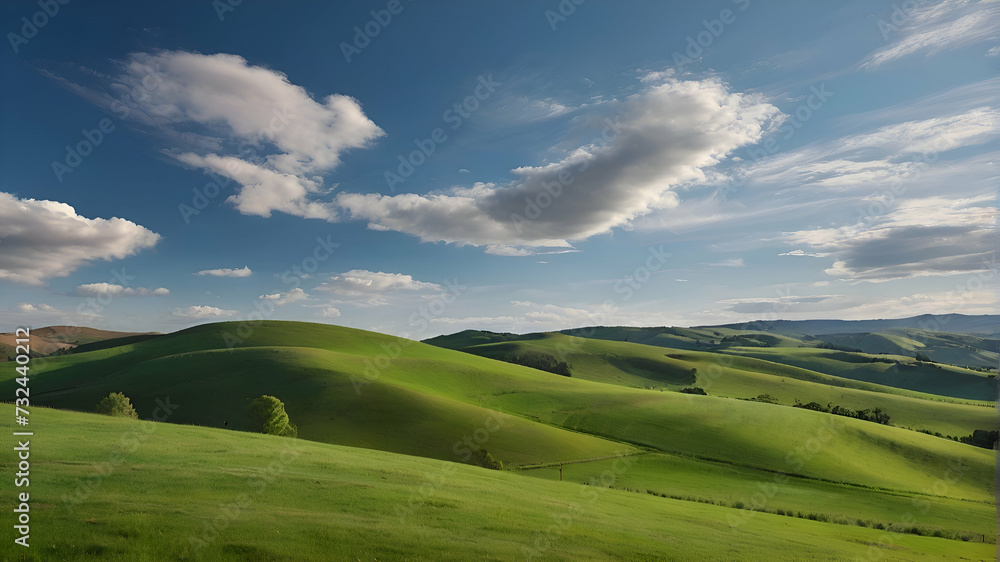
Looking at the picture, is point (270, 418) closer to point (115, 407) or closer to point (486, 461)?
point (115, 407)

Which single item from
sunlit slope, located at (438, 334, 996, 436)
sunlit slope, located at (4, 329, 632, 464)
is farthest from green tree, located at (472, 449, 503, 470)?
sunlit slope, located at (438, 334, 996, 436)

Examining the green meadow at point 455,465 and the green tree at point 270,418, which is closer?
the green meadow at point 455,465

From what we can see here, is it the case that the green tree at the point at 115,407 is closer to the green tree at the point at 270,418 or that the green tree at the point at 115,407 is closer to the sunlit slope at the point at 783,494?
the green tree at the point at 270,418

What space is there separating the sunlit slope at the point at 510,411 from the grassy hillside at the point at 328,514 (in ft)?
102

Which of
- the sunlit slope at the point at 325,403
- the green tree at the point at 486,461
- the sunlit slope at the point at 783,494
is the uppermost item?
the sunlit slope at the point at 325,403

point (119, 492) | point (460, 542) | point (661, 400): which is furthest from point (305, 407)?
point (661, 400)

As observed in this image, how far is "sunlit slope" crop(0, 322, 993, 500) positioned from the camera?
70812 millimetres

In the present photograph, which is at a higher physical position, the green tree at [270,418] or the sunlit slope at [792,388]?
the green tree at [270,418]

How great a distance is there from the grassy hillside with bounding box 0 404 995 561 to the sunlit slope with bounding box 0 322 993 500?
3102 centimetres

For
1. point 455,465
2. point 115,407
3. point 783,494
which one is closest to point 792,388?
point 783,494

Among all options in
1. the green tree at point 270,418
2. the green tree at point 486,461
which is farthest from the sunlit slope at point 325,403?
the green tree at point 270,418

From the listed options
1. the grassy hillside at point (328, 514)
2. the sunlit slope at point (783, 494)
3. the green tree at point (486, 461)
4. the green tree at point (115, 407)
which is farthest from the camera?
the green tree at point (115, 407)

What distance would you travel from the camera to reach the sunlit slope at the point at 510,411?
70.8 m

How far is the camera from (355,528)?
18.9 meters
